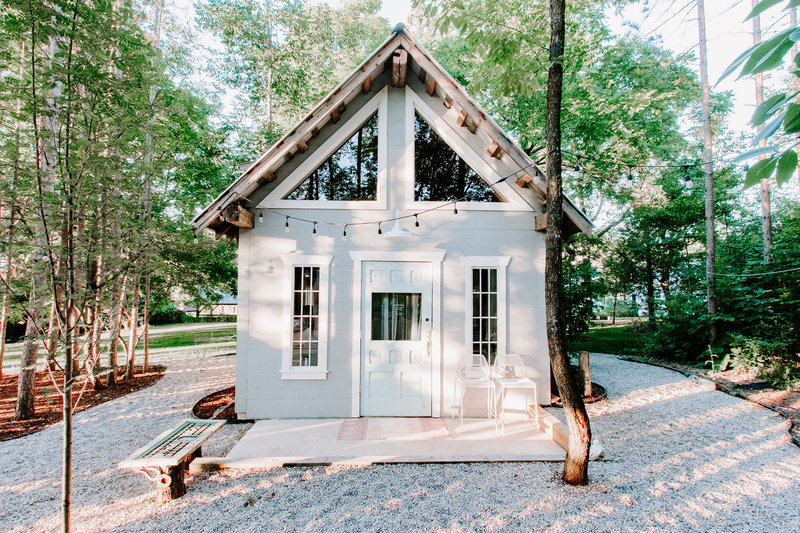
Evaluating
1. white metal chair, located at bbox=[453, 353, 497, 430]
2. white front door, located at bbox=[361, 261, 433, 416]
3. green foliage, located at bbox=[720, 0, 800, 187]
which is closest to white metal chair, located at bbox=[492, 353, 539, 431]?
white metal chair, located at bbox=[453, 353, 497, 430]

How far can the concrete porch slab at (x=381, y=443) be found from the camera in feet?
14.8

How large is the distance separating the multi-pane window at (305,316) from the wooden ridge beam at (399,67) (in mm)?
3220

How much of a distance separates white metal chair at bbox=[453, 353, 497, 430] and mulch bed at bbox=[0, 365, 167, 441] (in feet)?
16.9

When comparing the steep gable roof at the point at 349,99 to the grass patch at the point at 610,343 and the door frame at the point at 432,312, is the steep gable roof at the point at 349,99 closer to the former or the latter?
the door frame at the point at 432,312

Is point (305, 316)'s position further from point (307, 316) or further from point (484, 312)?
point (484, 312)

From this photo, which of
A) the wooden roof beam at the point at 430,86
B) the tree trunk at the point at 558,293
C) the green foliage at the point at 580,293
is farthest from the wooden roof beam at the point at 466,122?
the green foliage at the point at 580,293

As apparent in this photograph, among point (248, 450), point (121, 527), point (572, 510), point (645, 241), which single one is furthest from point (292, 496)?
point (645, 241)

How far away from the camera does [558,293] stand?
4039 mm

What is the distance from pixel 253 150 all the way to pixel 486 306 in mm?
8905

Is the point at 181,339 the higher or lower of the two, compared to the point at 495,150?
lower

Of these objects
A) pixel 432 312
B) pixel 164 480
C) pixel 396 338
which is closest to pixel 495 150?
pixel 432 312

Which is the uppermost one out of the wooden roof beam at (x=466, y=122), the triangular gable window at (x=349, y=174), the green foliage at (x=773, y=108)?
the wooden roof beam at (x=466, y=122)

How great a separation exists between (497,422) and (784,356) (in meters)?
6.62

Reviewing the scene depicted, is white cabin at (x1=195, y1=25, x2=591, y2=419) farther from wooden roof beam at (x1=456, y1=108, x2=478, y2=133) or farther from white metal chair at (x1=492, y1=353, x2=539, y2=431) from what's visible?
white metal chair at (x1=492, y1=353, x2=539, y2=431)
